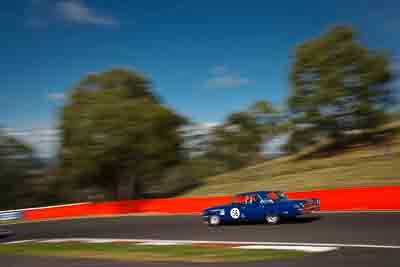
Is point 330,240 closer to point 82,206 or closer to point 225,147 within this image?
point 82,206

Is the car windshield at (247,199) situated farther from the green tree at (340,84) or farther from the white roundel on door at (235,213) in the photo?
the green tree at (340,84)

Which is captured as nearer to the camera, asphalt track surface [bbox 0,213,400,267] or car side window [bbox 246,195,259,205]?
asphalt track surface [bbox 0,213,400,267]

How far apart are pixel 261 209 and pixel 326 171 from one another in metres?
20.1

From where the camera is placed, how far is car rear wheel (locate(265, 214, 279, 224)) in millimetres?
18094

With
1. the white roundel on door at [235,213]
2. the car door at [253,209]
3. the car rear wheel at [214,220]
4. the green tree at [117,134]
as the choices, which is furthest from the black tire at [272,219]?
the green tree at [117,134]

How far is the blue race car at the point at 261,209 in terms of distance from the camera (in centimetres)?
1745

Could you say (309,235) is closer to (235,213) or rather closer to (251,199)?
(251,199)

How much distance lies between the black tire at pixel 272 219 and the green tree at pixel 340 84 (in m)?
28.8

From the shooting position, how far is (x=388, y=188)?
1981 cm

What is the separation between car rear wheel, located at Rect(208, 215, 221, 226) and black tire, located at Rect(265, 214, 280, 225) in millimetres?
2277

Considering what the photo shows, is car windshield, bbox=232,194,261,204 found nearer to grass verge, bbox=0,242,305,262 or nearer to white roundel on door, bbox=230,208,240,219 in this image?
white roundel on door, bbox=230,208,240,219

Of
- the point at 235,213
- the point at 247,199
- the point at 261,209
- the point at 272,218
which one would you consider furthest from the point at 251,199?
the point at 272,218

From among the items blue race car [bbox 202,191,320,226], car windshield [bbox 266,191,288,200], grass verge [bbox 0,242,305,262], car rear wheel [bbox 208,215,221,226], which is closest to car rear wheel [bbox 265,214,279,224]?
blue race car [bbox 202,191,320,226]

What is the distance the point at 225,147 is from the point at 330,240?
62591mm
